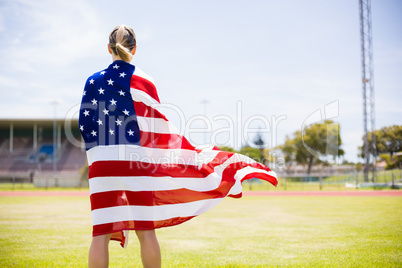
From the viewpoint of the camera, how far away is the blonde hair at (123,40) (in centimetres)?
269

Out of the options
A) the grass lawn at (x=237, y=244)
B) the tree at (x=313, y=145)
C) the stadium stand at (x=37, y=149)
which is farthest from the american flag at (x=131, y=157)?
the tree at (x=313, y=145)

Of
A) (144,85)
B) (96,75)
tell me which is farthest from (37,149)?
(144,85)

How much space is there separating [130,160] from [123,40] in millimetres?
979

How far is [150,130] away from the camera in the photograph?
269 cm

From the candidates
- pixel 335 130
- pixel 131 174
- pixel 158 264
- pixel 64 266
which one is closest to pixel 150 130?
pixel 131 174

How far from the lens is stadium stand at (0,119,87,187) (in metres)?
46.2

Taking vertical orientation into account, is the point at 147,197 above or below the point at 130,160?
below

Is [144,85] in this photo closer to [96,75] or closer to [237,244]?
[96,75]

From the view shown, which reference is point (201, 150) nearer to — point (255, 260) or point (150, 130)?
point (150, 130)

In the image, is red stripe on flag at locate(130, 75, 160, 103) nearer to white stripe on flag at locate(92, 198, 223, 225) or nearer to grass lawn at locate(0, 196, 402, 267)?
white stripe on flag at locate(92, 198, 223, 225)

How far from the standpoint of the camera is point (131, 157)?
253 centimetres

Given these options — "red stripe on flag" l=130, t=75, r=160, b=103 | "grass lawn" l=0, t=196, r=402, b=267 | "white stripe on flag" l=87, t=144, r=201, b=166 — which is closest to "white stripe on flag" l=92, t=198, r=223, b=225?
"white stripe on flag" l=87, t=144, r=201, b=166

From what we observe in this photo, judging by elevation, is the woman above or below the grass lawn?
above

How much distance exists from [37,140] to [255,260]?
180 ft
